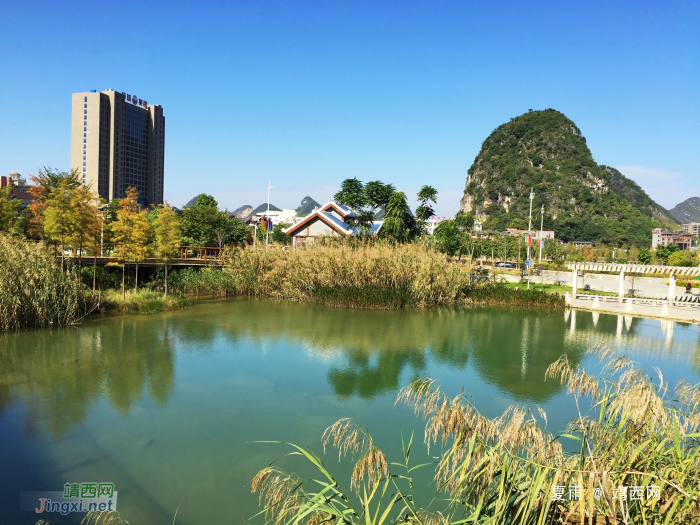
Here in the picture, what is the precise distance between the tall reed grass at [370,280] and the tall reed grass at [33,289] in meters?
7.83

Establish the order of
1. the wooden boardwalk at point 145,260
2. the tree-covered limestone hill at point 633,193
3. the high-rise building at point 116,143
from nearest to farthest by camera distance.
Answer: the wooden boardwalk at point 145,260 < the high-rise building at point 116,143 < the tree-covered limestone hill at point 633,193

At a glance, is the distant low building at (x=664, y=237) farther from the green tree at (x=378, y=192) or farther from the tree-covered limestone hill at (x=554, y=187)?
the green tree at (x=378, y=192)

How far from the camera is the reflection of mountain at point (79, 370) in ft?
27.0

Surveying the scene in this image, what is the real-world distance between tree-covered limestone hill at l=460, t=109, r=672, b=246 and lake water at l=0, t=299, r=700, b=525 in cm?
8143

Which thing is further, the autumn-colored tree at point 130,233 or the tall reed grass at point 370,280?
the tall reed grass at point 370,280

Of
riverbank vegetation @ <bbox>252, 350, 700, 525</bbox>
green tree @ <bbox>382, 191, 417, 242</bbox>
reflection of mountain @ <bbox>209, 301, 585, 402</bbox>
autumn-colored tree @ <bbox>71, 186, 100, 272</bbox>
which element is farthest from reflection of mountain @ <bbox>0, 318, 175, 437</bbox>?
green tree @ <bbox>382, 191, 417, 242</bbox>

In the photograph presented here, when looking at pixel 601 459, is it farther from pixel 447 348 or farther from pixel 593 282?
pixel 593 282

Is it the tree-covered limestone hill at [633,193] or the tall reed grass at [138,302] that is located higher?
the tree-covered limestone hill at [633,193]

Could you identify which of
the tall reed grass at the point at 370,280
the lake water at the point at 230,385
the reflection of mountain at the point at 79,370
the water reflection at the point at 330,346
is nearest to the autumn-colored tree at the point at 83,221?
the lake water at the point at 230,385

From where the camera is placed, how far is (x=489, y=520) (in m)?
2.72

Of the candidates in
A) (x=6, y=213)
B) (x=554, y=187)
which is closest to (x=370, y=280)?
(x=6, y=213)

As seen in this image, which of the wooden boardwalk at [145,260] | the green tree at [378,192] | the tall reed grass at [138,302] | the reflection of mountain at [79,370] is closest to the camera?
the reflection of mountain at [79,370]

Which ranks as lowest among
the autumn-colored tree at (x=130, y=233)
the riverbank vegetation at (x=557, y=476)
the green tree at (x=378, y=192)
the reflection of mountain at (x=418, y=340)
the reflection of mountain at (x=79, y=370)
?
the reflection of mountain at (x=79, y=370)

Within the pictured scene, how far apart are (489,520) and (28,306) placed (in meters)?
14.9
